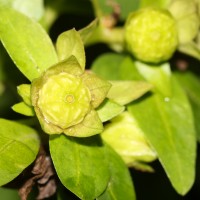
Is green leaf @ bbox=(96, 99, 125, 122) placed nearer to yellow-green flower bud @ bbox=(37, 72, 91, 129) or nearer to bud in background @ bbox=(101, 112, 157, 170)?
yellow-green flower bud @ bbox=(37, 72, 91, 129)

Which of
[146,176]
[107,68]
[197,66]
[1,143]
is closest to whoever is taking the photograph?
[1,143]

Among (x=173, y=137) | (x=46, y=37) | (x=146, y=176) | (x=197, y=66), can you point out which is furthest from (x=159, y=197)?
(x=46, y=37)

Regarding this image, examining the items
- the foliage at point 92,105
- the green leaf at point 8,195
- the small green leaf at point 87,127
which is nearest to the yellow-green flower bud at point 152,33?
the foliage at point 92,105

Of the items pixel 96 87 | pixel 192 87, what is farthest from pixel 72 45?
pixel 192 87

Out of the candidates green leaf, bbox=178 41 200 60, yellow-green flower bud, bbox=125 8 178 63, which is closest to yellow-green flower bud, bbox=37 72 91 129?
yellow-green flower bud, bbox=125 8 178 63

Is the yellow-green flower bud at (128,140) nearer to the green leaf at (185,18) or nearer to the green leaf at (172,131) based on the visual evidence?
the green leaf at (172,131)

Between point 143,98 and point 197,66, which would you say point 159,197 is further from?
point 143,98
